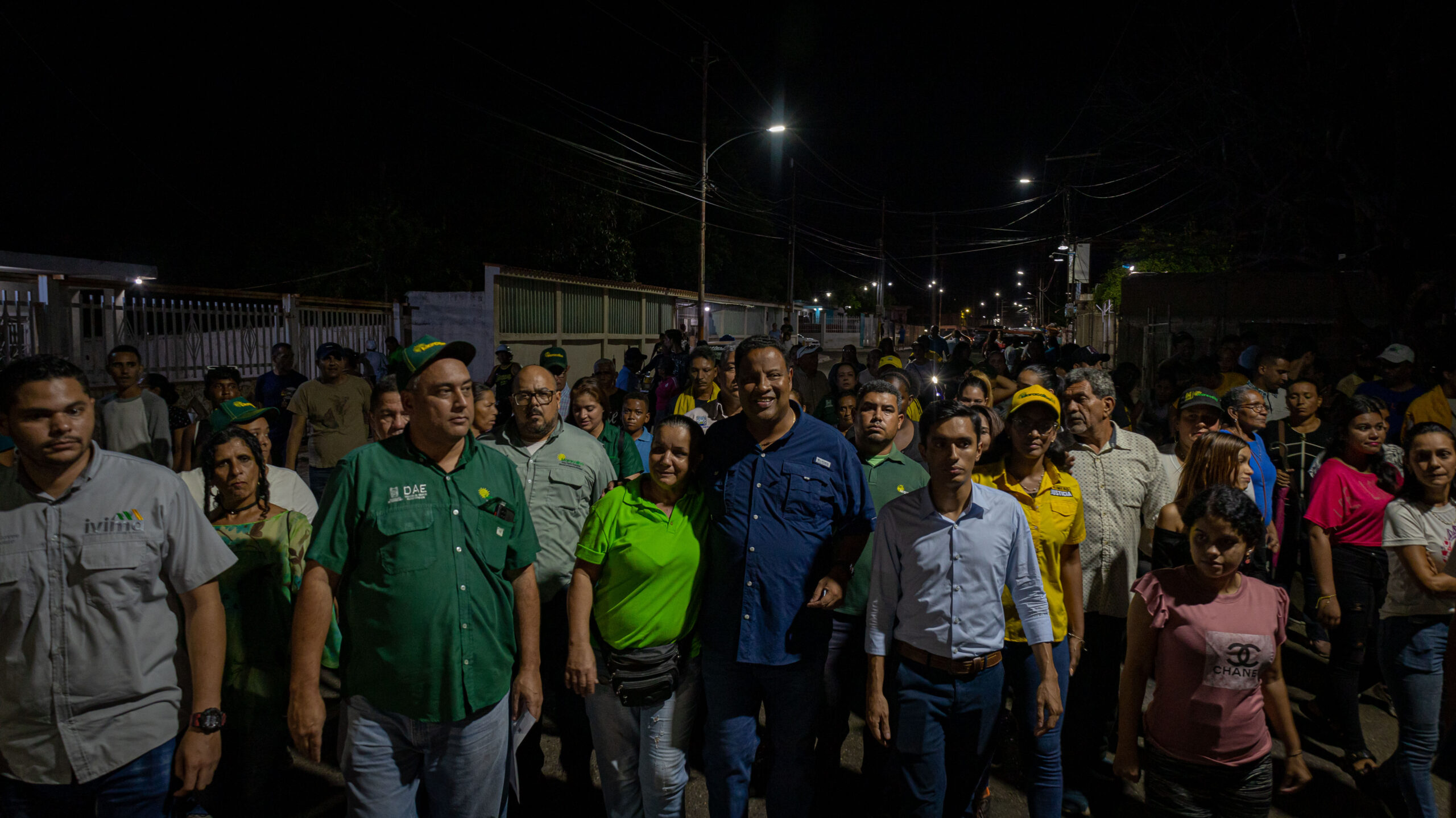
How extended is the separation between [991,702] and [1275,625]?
1006 mm

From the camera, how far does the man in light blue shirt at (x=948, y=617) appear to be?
3104mm

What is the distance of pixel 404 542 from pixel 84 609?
2.95 feet

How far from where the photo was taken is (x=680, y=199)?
140ft

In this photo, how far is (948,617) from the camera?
3096 mm

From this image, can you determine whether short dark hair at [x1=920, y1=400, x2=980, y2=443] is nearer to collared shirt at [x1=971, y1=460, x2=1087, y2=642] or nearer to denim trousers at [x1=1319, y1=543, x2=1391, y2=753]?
collared shirt at [x1=971, y1=460, x2=1087, y2=642]

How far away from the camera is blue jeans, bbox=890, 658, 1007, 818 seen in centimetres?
310

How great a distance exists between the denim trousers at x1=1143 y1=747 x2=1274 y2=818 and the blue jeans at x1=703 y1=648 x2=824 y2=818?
48.4 inches

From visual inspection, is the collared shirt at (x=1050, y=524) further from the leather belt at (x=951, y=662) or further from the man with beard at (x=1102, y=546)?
the man with beard at (x=1102, y=546)

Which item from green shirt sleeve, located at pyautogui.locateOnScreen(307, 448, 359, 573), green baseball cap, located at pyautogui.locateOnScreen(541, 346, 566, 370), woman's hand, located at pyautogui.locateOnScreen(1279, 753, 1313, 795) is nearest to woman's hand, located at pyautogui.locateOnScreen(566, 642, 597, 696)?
green shirt sleeve, located at pyautogui.locateOnScreen(307, 448, 359, 573)

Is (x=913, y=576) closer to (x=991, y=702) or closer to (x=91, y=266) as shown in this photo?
(x=991, y=702)

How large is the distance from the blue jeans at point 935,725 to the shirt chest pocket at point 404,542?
1.76 m

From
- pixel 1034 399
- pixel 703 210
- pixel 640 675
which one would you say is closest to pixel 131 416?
pixel 640 675

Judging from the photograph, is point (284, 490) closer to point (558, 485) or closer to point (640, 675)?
point (558, 485)

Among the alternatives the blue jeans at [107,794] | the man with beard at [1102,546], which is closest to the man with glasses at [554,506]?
the blue jeans at [107,794]
